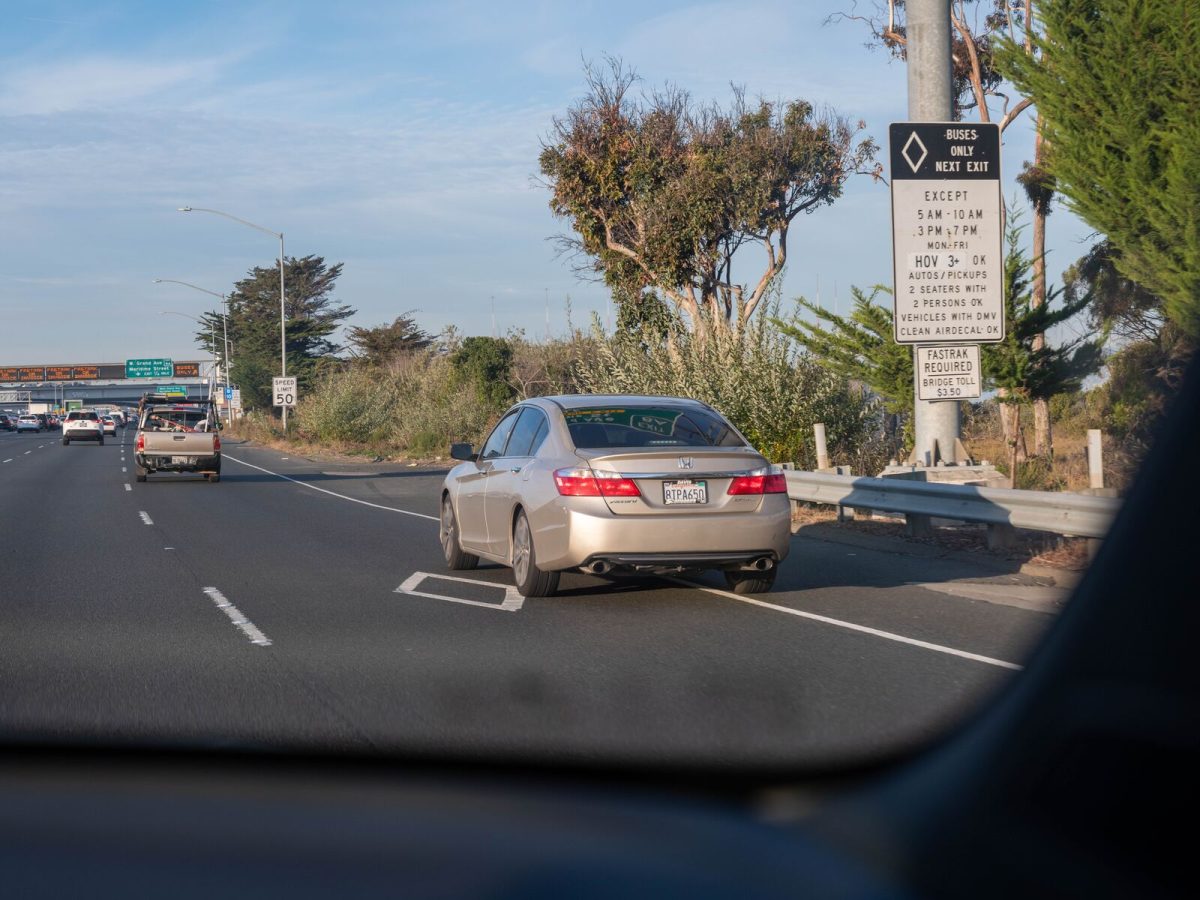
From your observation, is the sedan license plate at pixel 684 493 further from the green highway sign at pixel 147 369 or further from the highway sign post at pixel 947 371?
the green highway sign at pixel 147 369

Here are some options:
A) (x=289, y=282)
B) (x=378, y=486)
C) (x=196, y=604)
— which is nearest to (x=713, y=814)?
(x=196, y=604)

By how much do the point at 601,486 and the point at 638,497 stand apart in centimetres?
27

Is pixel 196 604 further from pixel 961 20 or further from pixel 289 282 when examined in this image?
pixel 289 282

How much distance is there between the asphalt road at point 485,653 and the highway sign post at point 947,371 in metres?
2.08

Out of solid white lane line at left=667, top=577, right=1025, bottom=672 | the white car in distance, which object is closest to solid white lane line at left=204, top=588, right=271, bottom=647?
solid white lane line at left=667, top=577, right=1025, bottom=672

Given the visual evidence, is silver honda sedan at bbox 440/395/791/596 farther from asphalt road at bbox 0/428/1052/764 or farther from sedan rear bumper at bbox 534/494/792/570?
asphalt road at bbox 0/428/1052/764

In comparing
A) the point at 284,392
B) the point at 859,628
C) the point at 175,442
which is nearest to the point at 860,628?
the point at 859,628

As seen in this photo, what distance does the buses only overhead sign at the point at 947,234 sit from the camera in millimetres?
14523

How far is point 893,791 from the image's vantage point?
4.42m

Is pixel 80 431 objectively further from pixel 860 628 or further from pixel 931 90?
pixel 860 628

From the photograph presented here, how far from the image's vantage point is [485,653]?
26.7 feet

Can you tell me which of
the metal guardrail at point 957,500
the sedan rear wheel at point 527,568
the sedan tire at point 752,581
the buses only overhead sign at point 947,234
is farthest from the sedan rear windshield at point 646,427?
the buses only overhead sign at point 947,234

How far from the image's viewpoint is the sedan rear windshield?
10.2 meters

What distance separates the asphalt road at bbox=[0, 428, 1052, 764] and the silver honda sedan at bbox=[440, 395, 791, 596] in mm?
378
